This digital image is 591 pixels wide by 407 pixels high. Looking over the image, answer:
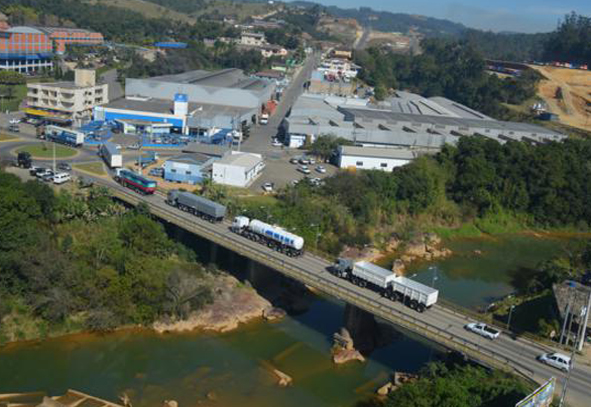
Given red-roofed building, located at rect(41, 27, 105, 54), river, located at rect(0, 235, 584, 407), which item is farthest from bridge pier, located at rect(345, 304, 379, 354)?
red-roofed building, located at rect(41, 27, 105, 54)

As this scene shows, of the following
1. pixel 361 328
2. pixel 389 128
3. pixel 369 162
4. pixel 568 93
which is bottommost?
pixel 361 328

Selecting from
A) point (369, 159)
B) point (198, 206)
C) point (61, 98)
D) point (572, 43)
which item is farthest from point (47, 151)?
point (572, 43)

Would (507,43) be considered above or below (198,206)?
above

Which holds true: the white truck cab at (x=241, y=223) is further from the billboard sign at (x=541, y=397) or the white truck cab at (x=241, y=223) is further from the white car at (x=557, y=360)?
the billboard sign at (x=541, y=397)

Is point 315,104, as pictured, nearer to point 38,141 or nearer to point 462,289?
point 38,141

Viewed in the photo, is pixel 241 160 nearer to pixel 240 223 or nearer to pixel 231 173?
pixel 231 173

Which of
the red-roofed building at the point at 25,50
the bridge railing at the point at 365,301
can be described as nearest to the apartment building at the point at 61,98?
the bridge railing at the point at 365,301

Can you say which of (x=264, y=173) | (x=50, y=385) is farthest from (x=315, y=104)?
(x=50, y=385)
